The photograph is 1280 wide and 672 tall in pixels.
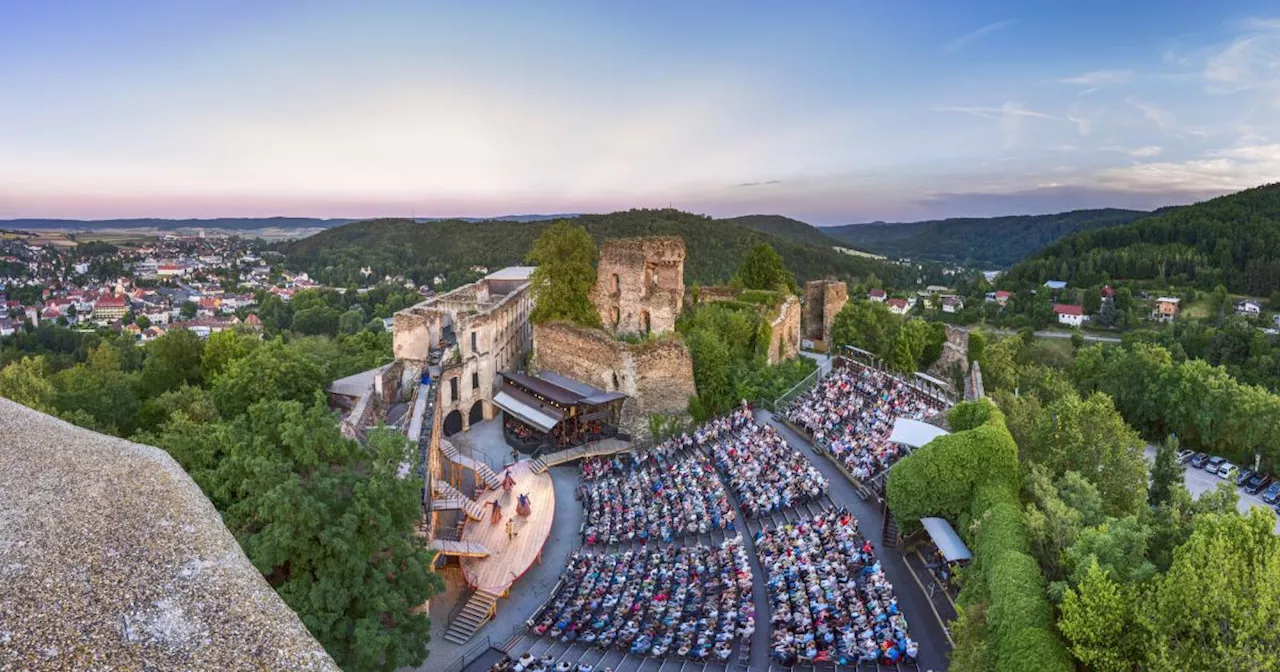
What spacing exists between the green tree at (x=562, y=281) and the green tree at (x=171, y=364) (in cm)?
1985

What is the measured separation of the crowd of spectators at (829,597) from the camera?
14.8m

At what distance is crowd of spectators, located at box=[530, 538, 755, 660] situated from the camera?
16.4 meters

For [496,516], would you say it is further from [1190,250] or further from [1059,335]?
[1190,250]

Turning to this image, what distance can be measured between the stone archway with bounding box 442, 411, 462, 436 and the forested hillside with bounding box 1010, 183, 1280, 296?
112 meters

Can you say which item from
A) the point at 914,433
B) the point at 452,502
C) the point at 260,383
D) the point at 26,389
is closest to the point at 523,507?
the point at 452,502

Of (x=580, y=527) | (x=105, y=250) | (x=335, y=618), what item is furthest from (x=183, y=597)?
(x=105, y=250)

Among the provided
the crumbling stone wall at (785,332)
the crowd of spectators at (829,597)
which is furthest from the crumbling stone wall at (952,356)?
the crowd of spectators at (829,597)

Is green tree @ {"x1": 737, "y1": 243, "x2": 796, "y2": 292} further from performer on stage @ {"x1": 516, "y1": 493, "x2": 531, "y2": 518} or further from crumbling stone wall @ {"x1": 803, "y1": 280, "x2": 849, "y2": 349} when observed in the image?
performer on stage @ {"x1": 516, "y1": 493, "x2": 531, "y2": 518}

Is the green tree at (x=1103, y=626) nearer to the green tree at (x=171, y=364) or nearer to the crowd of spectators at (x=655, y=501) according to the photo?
the crowd of spectators at (x=655, y=501)

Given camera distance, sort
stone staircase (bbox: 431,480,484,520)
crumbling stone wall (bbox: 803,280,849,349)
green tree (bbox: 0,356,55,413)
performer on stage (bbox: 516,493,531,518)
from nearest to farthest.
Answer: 1. stone staircase (bbox: 431,480,484,520)
2. performer on stage (bbox: 516,493,531,518)
3. green tree (bbox: 0,356,55,413)
4. crumbling stone wall (bbox: 803,280,849,349)

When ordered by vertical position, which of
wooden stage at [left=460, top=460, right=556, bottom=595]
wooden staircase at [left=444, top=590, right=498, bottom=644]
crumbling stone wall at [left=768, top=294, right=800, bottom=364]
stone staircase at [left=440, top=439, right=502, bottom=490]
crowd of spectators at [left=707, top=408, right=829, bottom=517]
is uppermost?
crumbling stone wall at [left=768, top=294, right=800, bottom=364]

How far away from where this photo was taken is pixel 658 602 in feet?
59.5

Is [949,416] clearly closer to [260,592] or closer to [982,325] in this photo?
[260,592]

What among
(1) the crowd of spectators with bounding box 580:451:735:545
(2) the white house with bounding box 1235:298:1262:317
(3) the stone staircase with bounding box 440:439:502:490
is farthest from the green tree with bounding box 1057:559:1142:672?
(2) the white house with bounding box 1235:298:1262:317
